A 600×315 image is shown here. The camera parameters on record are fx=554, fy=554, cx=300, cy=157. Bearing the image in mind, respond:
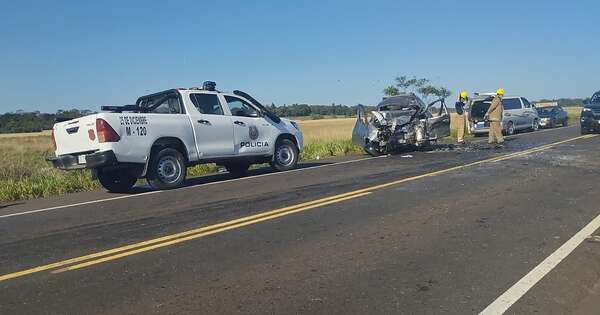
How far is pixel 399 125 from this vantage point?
55.5 ft

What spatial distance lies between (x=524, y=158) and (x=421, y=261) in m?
9.89

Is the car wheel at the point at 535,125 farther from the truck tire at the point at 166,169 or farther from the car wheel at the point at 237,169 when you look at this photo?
the truck tire at the point at 166,169

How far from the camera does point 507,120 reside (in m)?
26.3

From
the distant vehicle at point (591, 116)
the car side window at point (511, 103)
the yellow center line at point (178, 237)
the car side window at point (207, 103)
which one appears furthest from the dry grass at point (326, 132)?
the yellow center line at point (178, 237)

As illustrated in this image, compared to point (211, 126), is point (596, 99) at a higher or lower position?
lower

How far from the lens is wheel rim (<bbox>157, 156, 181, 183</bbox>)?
34.9ft

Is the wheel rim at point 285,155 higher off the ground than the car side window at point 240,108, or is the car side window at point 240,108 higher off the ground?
the car side window at point 240,108

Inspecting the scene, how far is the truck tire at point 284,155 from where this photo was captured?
524 inches

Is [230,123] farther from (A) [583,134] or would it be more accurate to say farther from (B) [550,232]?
(A) [583,134]

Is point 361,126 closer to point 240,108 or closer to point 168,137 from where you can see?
point 240,108

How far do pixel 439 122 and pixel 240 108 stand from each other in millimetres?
7648

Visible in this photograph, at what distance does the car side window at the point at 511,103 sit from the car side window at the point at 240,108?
59.5 ft

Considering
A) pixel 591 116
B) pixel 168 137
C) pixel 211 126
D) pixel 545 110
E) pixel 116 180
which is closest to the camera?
pixel 168 137

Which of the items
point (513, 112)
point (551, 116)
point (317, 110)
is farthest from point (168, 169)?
point (317, 110)
